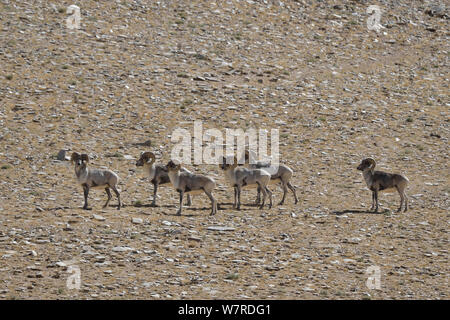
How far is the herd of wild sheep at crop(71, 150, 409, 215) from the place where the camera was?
960 inches

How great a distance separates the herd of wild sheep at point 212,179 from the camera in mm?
24391

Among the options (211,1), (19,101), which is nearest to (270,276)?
(19,101)

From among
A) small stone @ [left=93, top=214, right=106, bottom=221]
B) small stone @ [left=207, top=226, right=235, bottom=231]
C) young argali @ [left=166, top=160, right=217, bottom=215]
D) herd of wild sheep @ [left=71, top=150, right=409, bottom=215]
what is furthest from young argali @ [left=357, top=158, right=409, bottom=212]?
small stone @ [left=93, top=214, right=106, bottom=221]

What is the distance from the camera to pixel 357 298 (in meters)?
19.4

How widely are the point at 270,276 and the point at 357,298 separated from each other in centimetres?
212

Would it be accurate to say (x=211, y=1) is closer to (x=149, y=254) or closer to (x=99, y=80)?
(x=99, y=80)

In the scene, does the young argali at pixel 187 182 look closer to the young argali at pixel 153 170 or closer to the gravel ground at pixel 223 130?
the gravel ground at pixel 223 130

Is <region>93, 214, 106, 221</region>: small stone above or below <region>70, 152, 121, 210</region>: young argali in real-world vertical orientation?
below

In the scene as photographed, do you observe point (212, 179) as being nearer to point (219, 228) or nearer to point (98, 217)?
point (219, 228)

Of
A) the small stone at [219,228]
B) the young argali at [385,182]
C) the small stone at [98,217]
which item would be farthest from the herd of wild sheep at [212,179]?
the small stone at [219,228]

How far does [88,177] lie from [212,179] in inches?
132

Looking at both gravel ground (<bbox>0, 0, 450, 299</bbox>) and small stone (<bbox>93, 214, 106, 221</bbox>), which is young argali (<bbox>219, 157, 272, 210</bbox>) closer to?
gravel ground (<bbox>0, 0, 450, 299</bbox>)

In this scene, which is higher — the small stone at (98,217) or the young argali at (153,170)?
the young argali at (153,170)

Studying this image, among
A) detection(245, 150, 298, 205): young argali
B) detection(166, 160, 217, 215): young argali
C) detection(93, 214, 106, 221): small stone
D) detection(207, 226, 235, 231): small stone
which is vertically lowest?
detection(207, 226, 235, 231): small stone
